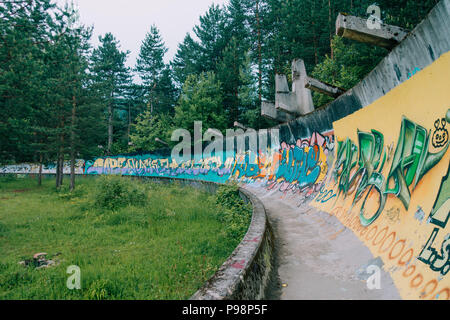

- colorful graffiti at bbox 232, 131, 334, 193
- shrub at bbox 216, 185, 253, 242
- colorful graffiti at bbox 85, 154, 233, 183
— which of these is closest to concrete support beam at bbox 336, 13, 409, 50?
colorful graffiti at bbox 232, 131, 334, 193

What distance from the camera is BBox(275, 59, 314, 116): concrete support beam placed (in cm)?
1142

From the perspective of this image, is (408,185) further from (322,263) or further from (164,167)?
(164,167)

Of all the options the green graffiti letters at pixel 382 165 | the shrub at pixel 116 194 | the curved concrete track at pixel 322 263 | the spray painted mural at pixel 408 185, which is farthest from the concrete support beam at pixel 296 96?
the shrub at pixel 116 194

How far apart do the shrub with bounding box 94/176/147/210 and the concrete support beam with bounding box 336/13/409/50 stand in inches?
387

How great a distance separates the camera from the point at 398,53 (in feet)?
14.6

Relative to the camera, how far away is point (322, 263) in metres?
4.22

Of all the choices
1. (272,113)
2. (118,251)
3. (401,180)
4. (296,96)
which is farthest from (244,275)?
(272,113)

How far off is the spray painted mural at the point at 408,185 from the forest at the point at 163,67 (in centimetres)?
1062

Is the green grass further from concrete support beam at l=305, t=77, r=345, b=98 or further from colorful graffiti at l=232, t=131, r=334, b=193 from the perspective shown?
concrete support beam at l=305, t=77, r=345, b=98

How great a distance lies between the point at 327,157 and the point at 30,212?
12386 millimetres

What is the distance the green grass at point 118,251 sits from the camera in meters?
3.87

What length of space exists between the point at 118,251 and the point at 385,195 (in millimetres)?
5443

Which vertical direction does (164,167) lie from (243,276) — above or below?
above

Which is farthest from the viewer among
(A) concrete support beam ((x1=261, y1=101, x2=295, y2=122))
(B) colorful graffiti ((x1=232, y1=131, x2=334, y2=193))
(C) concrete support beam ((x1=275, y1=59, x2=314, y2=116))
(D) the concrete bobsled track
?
(A) concrete support beam ((x1=261, y1=101, x2=295, y2=122))
